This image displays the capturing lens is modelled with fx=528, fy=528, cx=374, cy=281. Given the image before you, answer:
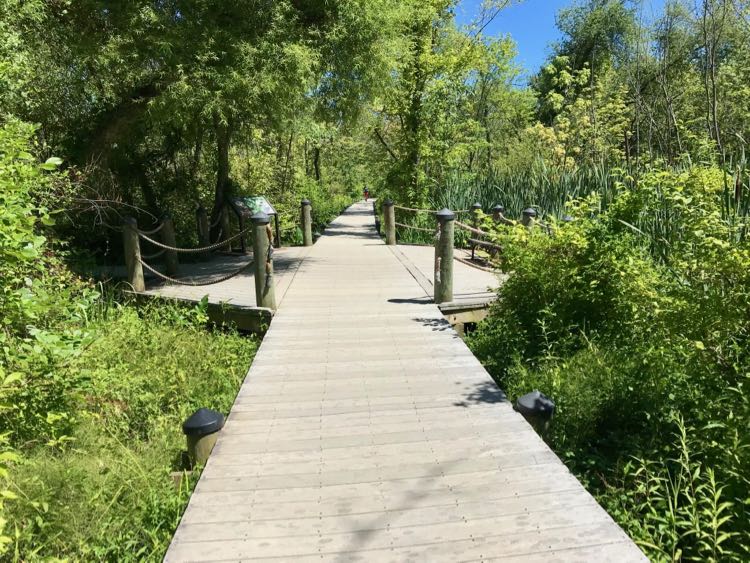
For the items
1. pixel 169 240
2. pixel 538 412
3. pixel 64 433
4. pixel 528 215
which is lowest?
pixel 64 433

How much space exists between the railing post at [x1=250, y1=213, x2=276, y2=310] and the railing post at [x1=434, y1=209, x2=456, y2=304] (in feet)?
6.88

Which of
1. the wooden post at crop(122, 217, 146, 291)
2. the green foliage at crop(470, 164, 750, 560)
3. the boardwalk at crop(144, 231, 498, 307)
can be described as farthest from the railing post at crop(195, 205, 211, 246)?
the green foliage at crop(470, 164, 750, 560)

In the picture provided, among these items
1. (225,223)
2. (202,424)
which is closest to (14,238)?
(202,424)

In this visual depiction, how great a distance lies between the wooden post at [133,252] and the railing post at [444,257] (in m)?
4.23

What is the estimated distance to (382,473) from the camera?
126 inches

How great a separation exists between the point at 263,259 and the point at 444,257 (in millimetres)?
2248

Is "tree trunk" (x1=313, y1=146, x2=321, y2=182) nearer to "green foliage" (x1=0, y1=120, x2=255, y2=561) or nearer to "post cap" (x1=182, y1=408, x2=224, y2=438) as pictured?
"green foliage" (x1=0, y1=120, x2=255, y2=561)

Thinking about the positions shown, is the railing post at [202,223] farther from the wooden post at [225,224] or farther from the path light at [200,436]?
the path light at [200,436]

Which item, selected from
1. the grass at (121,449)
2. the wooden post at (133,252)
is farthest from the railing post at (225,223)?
the grass at (121,449)

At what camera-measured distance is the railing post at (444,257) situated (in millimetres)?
6535

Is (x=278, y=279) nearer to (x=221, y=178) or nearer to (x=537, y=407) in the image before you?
(x=221, y=178)

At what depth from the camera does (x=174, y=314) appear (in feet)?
22.9

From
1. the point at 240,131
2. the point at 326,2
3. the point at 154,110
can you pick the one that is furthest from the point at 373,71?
the point at 240,131

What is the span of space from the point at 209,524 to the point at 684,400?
321 centimetres
